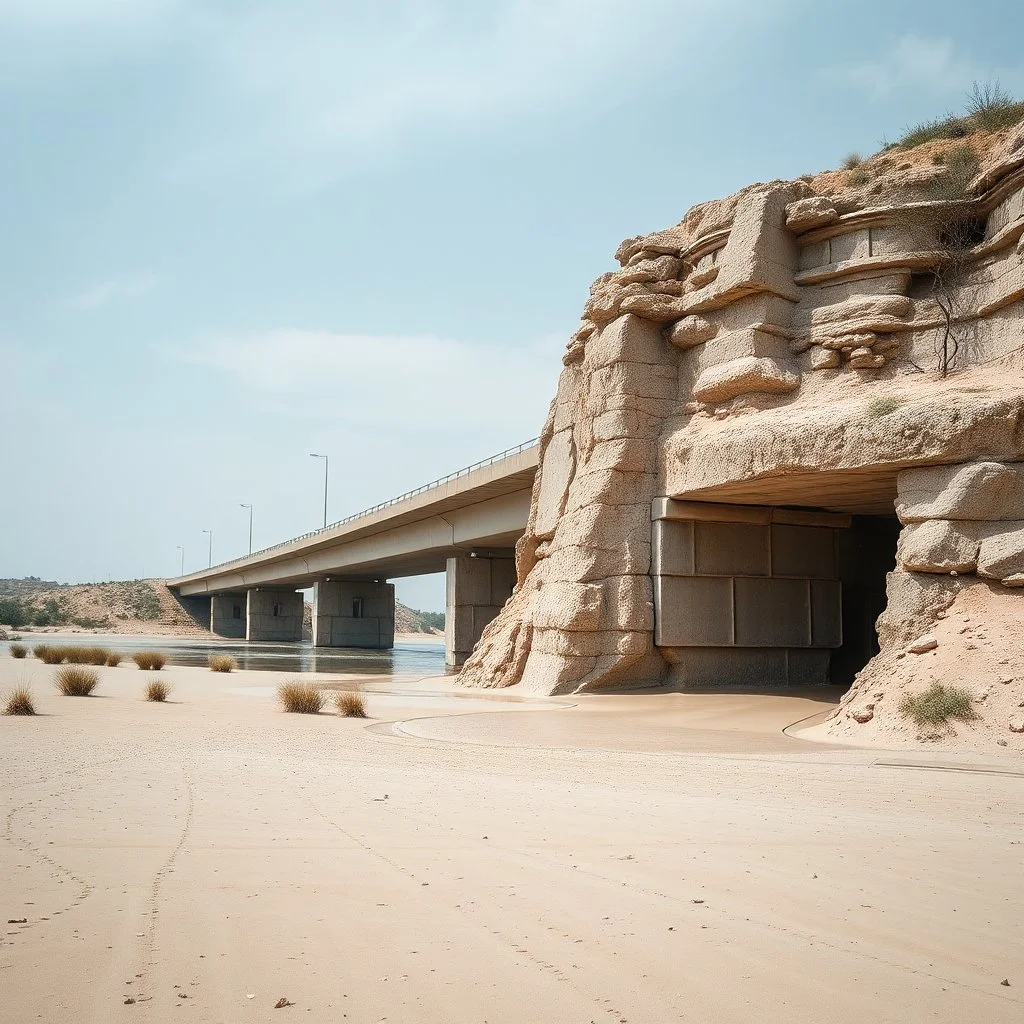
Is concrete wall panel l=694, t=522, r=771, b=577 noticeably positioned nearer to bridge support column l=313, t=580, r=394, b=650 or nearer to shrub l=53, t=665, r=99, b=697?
shrub l=53, t=665, r=99, b=697

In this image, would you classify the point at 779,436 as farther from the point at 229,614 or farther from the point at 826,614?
the point at 229,614

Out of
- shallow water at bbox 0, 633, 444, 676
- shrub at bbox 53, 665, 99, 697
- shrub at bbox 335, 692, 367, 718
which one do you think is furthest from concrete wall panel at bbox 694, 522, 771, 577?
shallow water at bbox 0, 633, 444, 676

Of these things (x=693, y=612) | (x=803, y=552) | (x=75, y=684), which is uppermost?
(x=803, y=552)

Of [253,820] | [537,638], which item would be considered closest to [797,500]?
[537,638]

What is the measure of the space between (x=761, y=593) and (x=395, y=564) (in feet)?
121

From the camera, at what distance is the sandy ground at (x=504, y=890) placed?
3713 mm

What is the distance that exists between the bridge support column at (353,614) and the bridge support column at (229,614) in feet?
103

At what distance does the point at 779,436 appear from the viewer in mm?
17703

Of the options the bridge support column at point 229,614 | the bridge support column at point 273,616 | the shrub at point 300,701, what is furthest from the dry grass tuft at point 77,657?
the bridge support column at point 229,614

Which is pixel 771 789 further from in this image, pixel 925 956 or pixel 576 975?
pixel 576 975

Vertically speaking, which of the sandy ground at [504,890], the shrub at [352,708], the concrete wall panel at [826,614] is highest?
the concrete wall panel at [826,614]

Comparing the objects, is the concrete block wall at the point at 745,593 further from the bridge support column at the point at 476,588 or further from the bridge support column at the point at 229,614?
the bridge support column at the point at 229,614

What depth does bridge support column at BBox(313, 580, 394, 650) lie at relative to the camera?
66.9 m

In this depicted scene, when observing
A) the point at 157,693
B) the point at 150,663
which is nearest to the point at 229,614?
the point at 150,663
